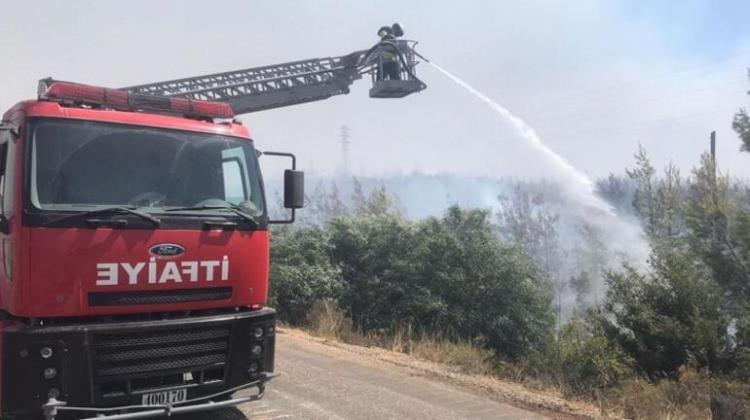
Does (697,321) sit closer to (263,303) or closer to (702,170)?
(263,303)

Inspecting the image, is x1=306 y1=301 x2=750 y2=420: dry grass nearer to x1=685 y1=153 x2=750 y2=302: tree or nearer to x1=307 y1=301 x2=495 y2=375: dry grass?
x1=307 y1=301 x2=495 y2=375: dry grass

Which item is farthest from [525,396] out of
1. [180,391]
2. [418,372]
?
[180,391]

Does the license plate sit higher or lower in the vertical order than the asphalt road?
higher

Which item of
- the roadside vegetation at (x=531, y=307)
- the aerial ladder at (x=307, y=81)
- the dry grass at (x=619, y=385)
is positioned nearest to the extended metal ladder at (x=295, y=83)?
the aerial ladder at (x=307, y=81)

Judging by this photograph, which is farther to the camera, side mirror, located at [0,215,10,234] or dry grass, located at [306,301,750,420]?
dry grass, located at [306,301,750,420]

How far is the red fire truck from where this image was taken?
15.1ft

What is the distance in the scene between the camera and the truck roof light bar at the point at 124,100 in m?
5.36

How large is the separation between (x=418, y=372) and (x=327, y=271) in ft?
23.3

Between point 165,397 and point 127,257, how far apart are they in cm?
116

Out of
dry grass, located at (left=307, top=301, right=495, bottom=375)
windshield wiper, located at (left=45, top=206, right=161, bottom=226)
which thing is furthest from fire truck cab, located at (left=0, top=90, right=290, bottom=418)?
dry grass, located at (left=307, top=301, right=495, bottom=375)

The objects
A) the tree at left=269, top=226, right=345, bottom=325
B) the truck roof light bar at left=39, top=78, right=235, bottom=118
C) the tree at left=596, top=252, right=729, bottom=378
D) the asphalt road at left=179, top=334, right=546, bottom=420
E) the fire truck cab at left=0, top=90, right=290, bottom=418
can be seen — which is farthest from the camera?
the tree at left=269, top=226, right=345, bottom=325

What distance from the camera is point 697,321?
11102 mm

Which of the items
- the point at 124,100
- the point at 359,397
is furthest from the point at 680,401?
the point at 124,100

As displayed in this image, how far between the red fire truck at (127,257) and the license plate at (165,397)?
0.01m
